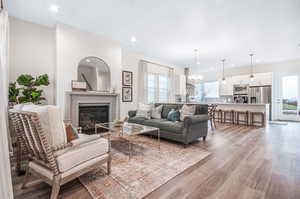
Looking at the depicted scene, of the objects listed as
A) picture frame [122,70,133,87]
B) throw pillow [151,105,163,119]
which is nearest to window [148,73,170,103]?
picture frame [122,70,133,87]

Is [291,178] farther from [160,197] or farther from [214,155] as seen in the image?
[160,197]

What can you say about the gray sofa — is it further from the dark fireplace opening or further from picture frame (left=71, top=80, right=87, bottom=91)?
picture frame (left=71, top=80, right=87, bottom=91)

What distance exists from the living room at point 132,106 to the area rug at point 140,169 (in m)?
0.02

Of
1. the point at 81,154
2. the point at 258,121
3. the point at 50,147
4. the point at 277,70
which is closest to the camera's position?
the point at 50,147

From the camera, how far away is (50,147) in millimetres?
1401

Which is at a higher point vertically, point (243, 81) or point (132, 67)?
point (132, 67)

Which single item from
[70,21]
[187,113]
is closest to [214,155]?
[187,113]

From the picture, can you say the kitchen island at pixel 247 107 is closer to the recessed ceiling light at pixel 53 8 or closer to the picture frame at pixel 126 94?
the picture frame at pixel 126 94

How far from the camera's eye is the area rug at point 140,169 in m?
1.68

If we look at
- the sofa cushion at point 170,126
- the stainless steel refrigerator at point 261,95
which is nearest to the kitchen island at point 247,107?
the stainless steel refrigerator at point 261,95

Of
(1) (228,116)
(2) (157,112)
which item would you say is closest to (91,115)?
(2) (157,112)

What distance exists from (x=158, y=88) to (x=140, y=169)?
4.96 m

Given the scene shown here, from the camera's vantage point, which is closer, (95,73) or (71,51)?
(71,51)

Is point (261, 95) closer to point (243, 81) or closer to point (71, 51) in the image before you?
point (243, 81)
